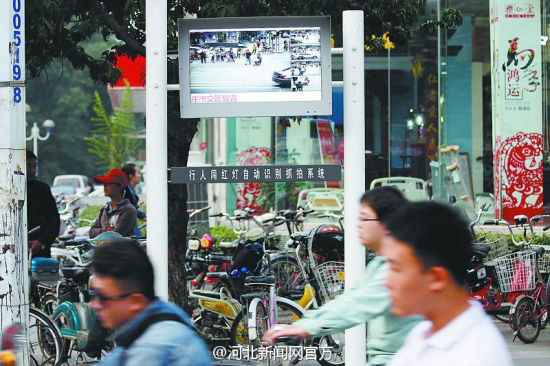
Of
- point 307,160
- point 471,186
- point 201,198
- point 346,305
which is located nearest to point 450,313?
point 346,305

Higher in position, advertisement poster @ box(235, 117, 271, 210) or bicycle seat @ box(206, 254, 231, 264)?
advertisement poster @ box(235, 117, 271, 210)

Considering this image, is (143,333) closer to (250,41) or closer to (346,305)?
(346,305)

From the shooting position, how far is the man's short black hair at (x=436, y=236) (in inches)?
85.7

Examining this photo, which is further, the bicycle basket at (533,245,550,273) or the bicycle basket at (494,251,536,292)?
the bicycle basket at (533,245,550,273)

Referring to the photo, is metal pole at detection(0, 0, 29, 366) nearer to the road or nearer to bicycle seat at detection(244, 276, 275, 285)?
the road

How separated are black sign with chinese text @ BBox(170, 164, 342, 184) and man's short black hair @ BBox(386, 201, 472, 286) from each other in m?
4.40

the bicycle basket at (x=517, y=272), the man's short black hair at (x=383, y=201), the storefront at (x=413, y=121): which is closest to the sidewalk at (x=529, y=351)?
the bicycle basket at (x=517, y=272)

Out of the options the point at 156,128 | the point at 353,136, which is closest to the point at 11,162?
the point at 156,128

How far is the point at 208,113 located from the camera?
6.75 metres

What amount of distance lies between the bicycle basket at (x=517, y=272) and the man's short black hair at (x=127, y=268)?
A: 7.54 meters

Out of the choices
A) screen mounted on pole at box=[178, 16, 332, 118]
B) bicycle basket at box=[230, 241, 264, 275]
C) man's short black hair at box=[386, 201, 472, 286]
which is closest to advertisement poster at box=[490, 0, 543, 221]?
bicycle basket at box=[230, 241, 264, 275]

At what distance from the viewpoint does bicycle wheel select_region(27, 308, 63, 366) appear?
299 inches

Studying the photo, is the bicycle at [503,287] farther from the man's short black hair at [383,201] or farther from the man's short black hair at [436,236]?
the man's short black hair at [436,236]

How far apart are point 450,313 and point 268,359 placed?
552 cm
